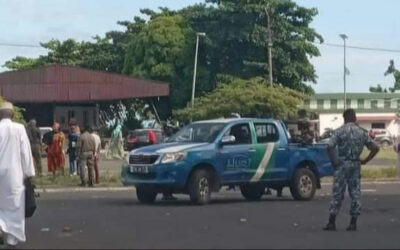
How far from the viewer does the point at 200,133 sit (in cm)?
2106

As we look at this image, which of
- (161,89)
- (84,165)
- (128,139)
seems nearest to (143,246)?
(84,165)

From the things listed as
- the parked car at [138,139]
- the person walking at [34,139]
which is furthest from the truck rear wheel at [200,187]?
the parked car at [138,139]

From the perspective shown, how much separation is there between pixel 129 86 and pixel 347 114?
1734 inches

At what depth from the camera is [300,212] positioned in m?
18.5

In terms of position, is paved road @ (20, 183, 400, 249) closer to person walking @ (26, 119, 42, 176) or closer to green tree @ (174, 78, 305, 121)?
person walking @ (26, 119, 42, 176)

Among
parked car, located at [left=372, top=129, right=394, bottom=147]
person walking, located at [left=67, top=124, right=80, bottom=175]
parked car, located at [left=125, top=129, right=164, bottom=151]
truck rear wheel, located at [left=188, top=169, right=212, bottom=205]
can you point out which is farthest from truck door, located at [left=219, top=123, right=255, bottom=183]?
parked car, located at [left=372, top=129, right=394, bottom=147]

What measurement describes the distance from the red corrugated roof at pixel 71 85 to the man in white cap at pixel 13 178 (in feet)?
150

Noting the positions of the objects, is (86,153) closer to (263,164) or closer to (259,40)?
(263,164)

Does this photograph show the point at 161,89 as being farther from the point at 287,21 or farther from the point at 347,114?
the point at 347,114

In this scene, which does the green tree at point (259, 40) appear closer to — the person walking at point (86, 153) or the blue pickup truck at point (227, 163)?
the person walking at point (86, 153)

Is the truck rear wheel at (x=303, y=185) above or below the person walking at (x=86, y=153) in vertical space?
below

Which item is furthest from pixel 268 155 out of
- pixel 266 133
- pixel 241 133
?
pixel 241 133

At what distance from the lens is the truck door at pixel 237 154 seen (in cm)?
2069

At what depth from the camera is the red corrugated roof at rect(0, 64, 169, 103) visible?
58156 millimetres
